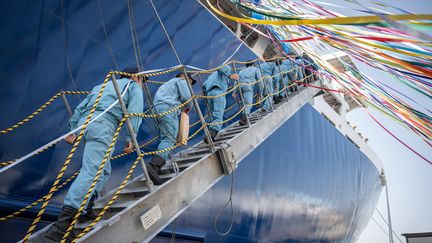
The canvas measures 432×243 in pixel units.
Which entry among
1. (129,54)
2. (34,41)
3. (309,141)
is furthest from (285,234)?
(34,41)

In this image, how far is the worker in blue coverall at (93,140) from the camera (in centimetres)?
192

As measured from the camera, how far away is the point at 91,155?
6.95 feet

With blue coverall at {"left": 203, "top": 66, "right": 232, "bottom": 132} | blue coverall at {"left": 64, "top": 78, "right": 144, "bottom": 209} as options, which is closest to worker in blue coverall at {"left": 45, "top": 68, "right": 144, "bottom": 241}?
blue coverall at {"left": 64, "top": 78, "right": 144, "bottom": 209}

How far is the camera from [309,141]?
7.70m

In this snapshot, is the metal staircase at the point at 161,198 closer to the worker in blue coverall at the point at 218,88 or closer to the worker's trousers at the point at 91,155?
the worker's trousers at the point at 91,155

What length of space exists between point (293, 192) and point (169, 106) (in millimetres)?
4511

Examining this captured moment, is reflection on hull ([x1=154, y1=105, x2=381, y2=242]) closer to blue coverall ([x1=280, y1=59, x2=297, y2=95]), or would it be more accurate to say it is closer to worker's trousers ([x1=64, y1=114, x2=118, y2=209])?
blue coverall ([x1=280, y1=59, x2=297, y2=95])

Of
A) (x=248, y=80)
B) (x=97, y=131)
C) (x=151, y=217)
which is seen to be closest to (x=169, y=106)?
(x=97, y=131)

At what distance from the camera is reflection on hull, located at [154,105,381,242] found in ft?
15.4

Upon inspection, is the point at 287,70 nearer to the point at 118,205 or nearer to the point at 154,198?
the point at 154,198

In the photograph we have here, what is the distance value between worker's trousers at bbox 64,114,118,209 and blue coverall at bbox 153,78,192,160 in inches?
28.3

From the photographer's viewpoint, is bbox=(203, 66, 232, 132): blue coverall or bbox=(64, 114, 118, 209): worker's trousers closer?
bbox=(64, 114, 118, 209): worker's trousers

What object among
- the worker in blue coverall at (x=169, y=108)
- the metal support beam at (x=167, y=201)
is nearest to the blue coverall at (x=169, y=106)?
the worker in blue coverall at (x=169, y=108)

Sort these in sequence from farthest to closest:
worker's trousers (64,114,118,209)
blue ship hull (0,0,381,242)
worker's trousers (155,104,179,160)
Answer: worker's trousers (155,104,179,160)
blue ship hull (0,0,381,242)
worker's trousers (64,114,118,209)
